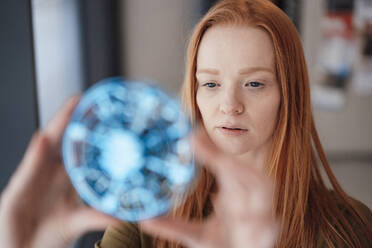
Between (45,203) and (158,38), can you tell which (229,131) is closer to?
(45,203)

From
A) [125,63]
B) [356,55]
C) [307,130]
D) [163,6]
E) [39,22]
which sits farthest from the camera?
[356,55]

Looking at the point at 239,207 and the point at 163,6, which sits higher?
the point at 163,6

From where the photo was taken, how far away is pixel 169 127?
391 millimetres

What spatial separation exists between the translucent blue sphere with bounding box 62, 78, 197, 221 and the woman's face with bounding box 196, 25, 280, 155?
0.22 feet

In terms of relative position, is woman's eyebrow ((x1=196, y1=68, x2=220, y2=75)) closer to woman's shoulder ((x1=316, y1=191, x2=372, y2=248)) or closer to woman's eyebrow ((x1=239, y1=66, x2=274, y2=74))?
woman's eyebrow ((x1=239, y1=66, x2=274, y2=74))

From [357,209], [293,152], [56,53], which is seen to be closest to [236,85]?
[293,152]

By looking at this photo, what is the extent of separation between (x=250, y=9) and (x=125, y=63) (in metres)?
0.82

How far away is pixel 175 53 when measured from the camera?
134 centimetres

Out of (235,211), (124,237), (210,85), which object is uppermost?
(210,85)

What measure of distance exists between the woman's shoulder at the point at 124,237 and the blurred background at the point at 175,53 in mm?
20

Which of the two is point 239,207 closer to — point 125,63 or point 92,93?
point 92,93

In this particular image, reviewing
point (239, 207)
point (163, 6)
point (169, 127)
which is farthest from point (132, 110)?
point (163, 6)

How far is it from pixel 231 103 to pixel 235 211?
126 mm

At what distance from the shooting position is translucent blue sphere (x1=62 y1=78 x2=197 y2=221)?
0.37m
